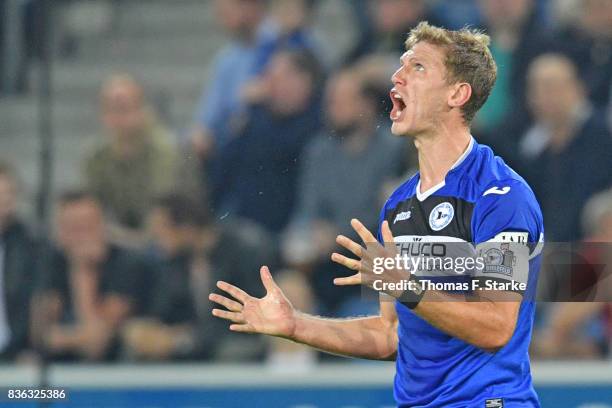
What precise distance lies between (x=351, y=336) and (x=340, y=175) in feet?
6.60

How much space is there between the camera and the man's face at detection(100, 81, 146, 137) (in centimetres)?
616

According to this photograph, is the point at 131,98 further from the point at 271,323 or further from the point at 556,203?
the point at 271,323

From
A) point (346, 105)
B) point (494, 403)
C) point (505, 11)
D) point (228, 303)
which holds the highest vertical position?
point (505, 11)

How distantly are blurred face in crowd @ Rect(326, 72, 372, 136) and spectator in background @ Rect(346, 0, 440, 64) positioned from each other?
0.82ft

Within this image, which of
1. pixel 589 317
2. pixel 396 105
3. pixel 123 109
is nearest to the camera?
pixel 396 105

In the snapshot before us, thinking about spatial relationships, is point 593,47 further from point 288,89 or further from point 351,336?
point 351,336

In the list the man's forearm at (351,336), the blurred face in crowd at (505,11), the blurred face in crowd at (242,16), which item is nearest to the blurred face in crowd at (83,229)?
the blurred face in crowd at (242,16)

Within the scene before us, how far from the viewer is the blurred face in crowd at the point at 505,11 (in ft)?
19.8

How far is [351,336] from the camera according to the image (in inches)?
144

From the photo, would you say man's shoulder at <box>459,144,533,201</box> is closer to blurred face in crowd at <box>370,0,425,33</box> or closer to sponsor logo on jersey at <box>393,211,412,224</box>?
sponsor logo on jersey at <box>393,211,412,224</box>

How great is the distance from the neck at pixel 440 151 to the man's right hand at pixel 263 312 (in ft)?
1.75

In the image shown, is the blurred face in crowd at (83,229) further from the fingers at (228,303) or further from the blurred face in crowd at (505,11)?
the fingers at (228,303)

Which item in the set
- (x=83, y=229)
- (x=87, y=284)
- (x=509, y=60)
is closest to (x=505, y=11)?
(x=509, y=60)

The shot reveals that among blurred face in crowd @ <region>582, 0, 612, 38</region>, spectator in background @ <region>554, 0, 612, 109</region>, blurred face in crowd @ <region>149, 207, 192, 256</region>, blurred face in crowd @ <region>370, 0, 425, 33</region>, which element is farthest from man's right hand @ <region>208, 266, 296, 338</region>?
blurred face in crowd @ <region>582, 0, 612, 38</region>
